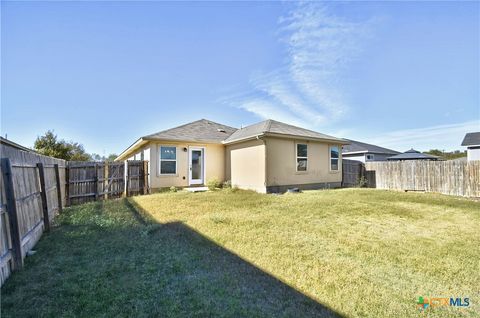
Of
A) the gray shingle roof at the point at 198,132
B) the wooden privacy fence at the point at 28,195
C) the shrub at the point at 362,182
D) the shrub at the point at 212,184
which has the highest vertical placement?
the gray shingle roof at the point at 198,132

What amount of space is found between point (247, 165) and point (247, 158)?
14.5 inches

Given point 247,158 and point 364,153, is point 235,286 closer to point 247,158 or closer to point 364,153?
point 247,158

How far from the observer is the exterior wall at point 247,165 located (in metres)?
10.3

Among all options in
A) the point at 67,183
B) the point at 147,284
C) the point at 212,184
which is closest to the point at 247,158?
the point at 212,184

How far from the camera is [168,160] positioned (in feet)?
37.0

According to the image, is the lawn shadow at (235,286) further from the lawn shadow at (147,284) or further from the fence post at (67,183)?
the fence post at (67,183)

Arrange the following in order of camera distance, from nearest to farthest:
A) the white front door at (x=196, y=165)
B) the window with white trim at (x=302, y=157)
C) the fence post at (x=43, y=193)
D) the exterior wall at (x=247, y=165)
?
1. the fence post at (x=43, y=193)
2. the exterior wall at (x=247, y=165)
3. the window with white trim at (x=302, y=157)
4. the white front door at (x=196, y=165)

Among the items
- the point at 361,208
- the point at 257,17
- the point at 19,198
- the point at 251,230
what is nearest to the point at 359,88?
the point at 257,17

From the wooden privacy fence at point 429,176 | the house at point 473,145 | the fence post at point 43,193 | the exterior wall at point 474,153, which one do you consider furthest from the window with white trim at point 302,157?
the exterior wall at point 474,153

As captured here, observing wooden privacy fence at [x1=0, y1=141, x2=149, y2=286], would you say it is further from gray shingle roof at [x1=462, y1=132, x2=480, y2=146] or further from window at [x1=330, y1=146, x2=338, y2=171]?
gray shingle roof at [x1=462, y1=132, x2=480, y2=146]

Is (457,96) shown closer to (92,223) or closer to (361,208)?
(361,208)

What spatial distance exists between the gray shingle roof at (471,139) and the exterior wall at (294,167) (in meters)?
11.1

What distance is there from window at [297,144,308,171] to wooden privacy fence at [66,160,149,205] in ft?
26.4

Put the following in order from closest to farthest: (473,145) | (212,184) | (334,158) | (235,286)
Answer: (235,286) → (212,184) → (334,158) → (473,145)
